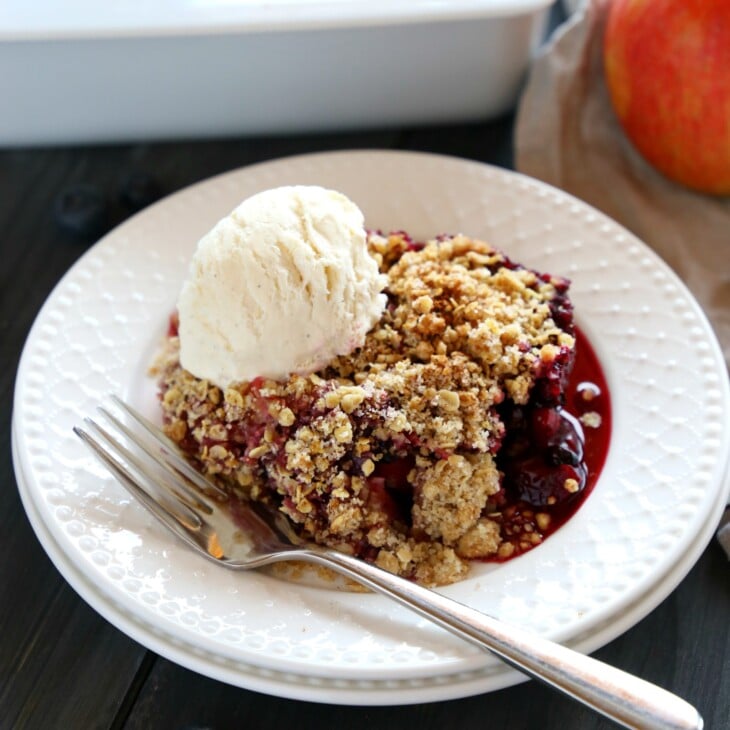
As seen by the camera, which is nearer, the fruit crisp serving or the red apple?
the fruit crisp serving

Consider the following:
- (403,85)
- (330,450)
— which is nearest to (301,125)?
(403,85)

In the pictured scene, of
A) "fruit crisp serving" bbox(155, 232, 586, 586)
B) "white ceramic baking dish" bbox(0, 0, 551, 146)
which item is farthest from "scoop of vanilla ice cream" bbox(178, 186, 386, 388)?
"white ceramic baking dish" bbox(0, 0, 551, 146)

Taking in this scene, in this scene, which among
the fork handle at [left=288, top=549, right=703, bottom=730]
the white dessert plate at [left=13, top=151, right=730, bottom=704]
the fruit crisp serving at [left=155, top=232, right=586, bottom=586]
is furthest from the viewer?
the fruit crisp serving at [left=155, top=232, right=586, bottom=586]

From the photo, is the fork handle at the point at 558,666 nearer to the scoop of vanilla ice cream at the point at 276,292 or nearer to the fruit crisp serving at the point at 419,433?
the fruit crisp serving at the point at 419,433

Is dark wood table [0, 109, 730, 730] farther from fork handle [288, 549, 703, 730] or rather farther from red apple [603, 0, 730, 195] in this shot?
red apple [603, 0, 730, 195]

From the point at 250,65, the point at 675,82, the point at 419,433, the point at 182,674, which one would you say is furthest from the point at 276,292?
the point at 675,82

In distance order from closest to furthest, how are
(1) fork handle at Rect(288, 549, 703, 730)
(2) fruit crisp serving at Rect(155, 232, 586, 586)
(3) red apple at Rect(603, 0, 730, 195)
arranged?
(1) fork handle at Rect(288, 549, 703, 730) → (2) fruit crisp serving at Rect(155, 232, 586, 586) → (3) red apple at Rect(603, 0, 730, 195)
